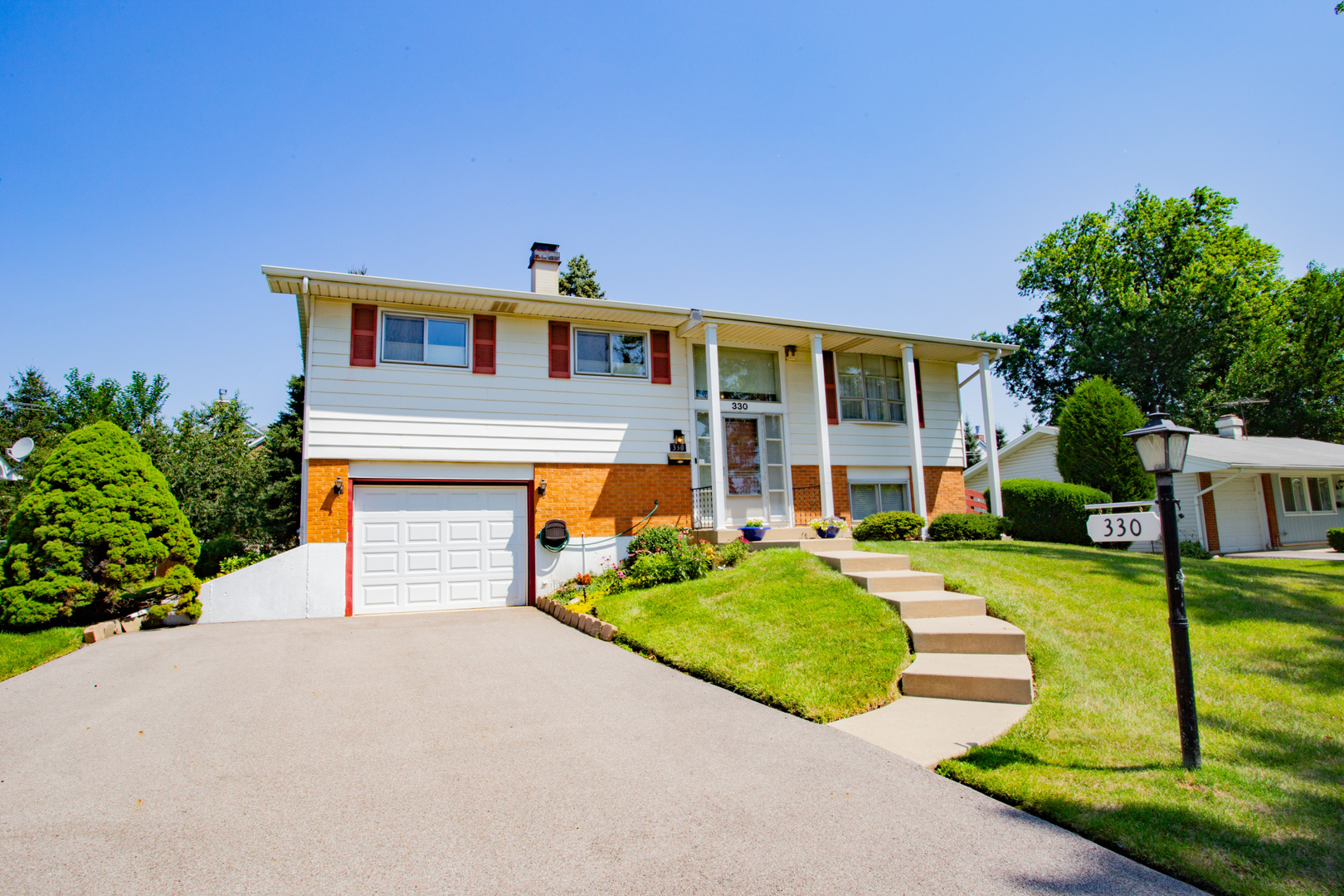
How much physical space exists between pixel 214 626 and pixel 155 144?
6630 mm

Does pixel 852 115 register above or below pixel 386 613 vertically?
above

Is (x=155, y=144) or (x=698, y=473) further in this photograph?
(x=698, y=473)

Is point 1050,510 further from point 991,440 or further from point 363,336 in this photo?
point 363,336

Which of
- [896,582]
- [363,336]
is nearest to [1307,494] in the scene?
[896,582]

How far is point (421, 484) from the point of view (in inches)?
446

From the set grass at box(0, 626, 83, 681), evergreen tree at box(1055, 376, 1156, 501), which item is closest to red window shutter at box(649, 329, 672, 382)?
grass at box(0, 626, 83, 681)

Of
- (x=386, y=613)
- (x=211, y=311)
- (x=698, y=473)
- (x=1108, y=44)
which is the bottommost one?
(x=386, y=613)

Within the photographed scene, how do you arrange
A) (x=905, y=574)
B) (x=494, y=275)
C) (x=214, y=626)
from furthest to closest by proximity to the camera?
1. (x=494, y=275)
2. (x=214, y=626)
3. (x=905, y=574)

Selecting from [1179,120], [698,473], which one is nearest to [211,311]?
[698,473]

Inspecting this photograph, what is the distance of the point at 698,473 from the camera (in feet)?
42.2

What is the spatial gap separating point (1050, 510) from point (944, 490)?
212 centimetres

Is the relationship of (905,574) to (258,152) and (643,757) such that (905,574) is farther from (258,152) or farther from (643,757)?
(258,152)

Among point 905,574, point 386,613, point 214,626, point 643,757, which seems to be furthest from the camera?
point 386,613

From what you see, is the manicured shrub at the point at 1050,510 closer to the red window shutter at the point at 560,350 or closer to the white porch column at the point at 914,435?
the white porch column at the point at 914,435
